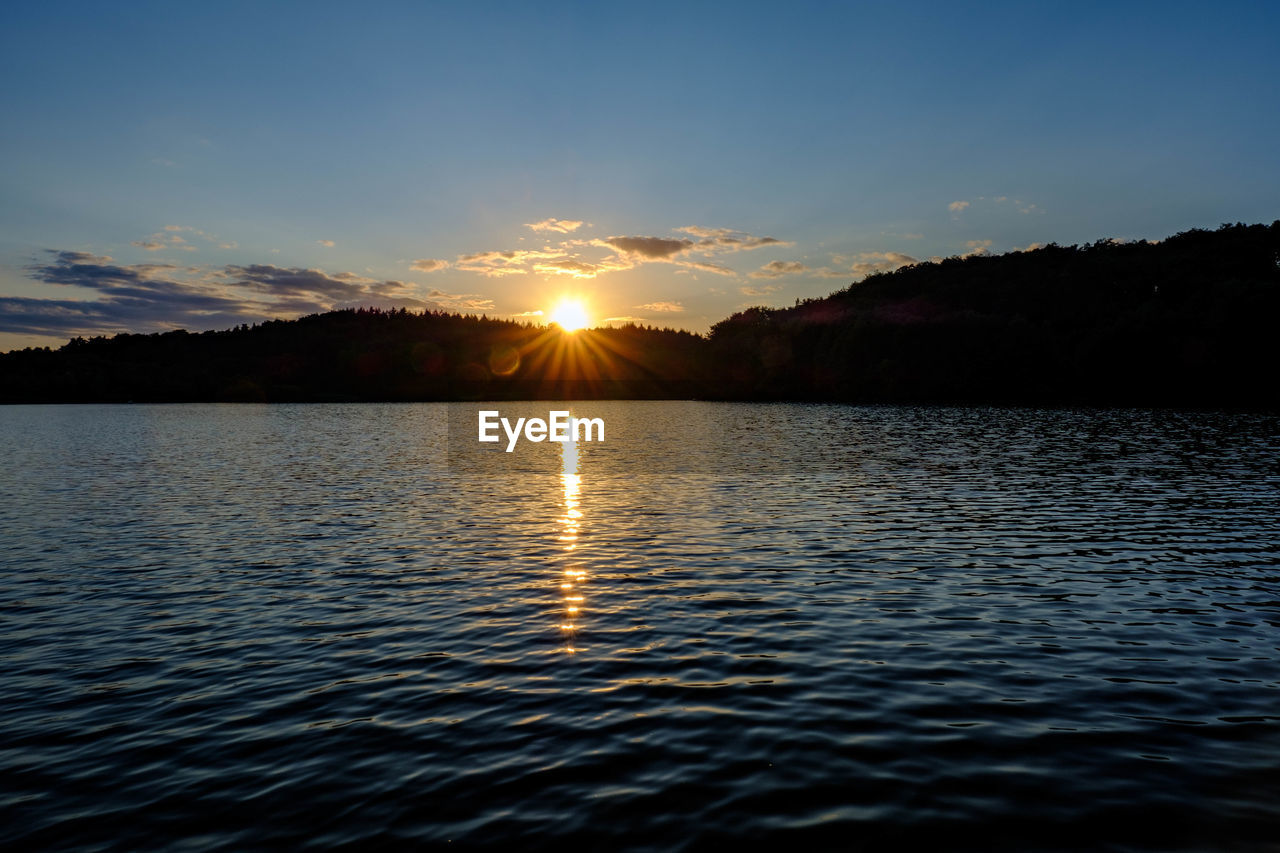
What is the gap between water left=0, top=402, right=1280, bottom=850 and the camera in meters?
12.3

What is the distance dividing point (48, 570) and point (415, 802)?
26.5 m

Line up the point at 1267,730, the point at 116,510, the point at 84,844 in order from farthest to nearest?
the point at 116,510 < the point at 1267,730 < the point at 84,844

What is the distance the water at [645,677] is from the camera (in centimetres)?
1228

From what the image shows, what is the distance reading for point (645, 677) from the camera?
733 inches

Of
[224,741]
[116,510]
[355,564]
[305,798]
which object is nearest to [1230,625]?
[305,798]

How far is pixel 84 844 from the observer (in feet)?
37.8

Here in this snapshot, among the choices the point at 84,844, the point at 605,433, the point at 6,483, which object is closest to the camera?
the point at 84,844

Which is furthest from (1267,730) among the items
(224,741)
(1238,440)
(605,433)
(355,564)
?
(605,433)

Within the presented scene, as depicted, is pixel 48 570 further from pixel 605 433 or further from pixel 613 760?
pixel 605 433

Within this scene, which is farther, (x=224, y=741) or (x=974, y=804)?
(x=224, y=741)

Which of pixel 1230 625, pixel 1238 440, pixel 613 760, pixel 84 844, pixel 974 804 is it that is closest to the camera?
pixel 84 844

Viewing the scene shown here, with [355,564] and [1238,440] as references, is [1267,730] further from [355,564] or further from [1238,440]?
[1238,440]

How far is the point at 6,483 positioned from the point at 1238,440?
406 feet

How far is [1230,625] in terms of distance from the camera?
22.1 m
